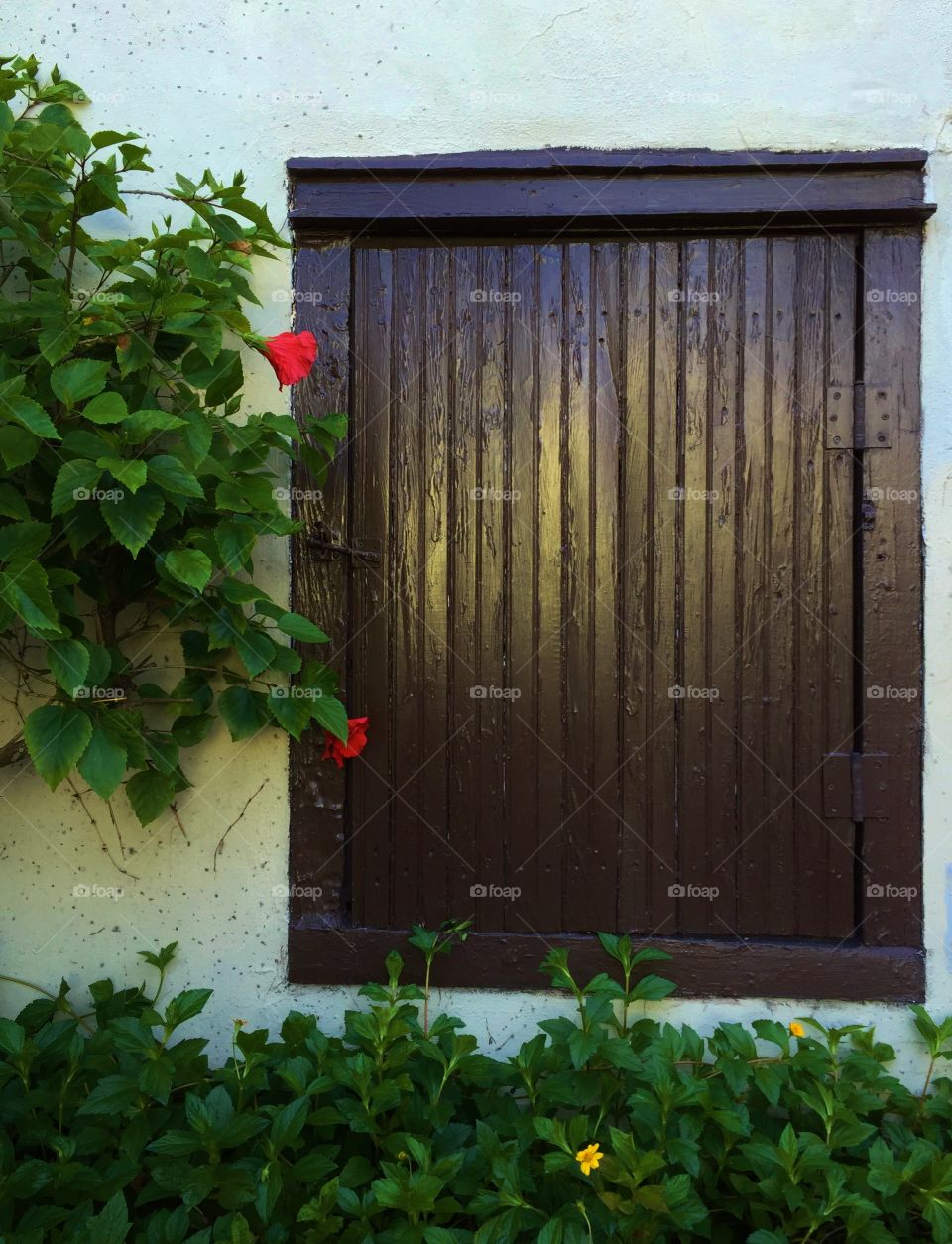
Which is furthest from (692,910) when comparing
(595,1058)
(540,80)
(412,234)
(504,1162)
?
(540,80)

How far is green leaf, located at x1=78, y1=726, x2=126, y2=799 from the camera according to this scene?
1.83m

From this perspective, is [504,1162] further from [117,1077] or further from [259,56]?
[259,56]

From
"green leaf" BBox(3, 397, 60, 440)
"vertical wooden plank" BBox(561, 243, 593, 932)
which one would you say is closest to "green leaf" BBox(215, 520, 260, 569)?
"green leaf" BBox(3, 397, 60, 440)

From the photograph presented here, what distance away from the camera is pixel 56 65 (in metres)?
2.31

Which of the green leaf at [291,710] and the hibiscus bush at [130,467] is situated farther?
the green leaf at [291,710]

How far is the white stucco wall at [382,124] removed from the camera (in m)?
2.22

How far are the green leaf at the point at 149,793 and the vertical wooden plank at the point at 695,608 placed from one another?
4.35 ft

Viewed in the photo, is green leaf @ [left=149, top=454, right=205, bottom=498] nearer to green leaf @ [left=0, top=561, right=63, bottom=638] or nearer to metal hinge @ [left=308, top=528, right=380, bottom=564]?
green leaf @ [left=0, top=561, right=63, bottom=638]

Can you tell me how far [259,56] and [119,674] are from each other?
5.60 ft

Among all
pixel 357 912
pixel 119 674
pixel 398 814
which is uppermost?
pixel 119 674

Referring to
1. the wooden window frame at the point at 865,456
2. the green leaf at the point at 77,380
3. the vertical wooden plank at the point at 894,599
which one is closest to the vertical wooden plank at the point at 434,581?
the wooden window frame at the point at 865,456

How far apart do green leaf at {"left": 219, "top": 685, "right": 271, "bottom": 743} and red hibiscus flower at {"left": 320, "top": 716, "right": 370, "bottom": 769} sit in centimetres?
20

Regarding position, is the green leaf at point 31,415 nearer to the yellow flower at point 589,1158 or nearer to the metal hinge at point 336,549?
the metal hinge at point 336,549

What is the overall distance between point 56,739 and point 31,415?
69cm
